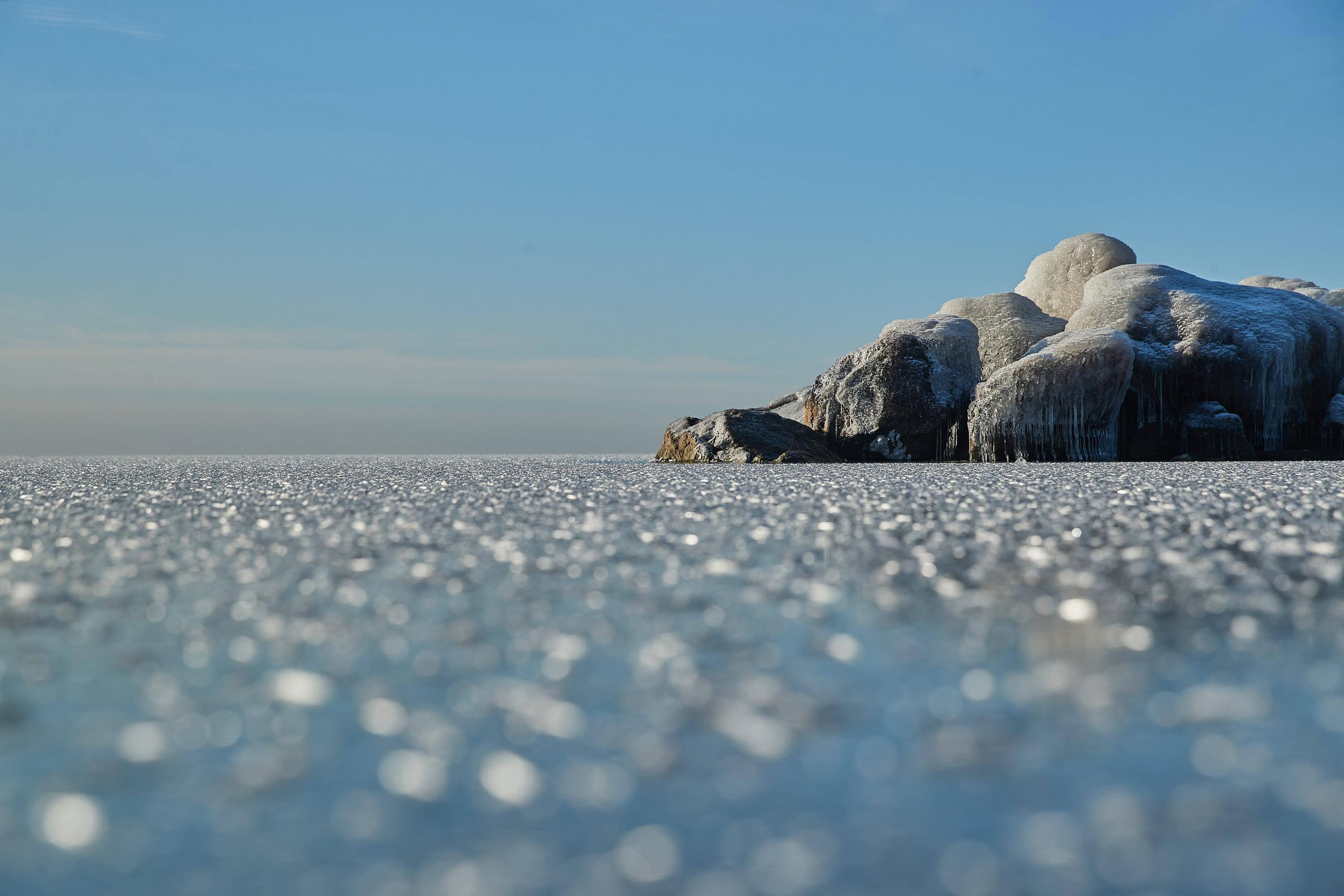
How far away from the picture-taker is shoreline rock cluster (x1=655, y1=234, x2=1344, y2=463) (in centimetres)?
2044

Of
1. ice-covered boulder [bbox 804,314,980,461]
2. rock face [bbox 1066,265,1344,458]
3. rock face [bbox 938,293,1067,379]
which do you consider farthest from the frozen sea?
rock face [bbox 938,293,1067,379]

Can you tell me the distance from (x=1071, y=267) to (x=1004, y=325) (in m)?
4.99

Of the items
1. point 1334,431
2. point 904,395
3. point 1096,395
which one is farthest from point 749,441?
point 1334,431

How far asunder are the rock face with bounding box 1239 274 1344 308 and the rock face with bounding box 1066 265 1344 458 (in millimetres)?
1999

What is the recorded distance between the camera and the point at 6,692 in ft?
9.00

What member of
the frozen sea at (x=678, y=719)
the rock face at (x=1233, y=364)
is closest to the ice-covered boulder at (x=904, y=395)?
the rock face at (x=1233, y=364)

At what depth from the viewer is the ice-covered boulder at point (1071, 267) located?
94.9 feet

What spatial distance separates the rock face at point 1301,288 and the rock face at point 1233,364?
2.00 meters

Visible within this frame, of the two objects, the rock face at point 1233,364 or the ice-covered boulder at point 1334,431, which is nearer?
the rock face at point 1233,364

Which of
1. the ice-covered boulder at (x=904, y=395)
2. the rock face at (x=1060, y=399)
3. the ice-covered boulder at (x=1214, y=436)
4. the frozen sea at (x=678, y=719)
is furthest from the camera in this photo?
the ice-covered boulder at (x=904, y=395)

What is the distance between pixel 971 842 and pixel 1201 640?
75.6 inches

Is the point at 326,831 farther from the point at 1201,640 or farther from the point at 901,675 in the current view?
the point at 1201,640

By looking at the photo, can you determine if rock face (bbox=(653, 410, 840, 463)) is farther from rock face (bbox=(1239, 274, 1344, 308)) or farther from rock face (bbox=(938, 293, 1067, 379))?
rock face (bbox=(1239, 274, 1344, 308))

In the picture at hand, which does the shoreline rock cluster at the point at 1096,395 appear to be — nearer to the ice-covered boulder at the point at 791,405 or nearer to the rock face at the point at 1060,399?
the rock face at the point at 1060,399
